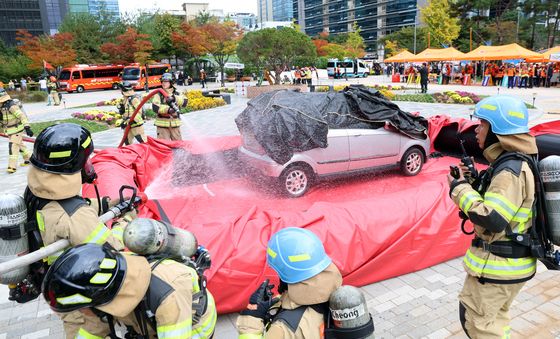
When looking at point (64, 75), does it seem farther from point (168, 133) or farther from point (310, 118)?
point (310, 118)

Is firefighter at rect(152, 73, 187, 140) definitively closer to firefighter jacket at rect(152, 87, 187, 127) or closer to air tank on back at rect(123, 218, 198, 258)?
firefighter jacket at rect(152, 87, 187, 127)

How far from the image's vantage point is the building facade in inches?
3499

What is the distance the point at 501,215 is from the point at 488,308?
65 cm

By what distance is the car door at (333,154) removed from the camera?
6.62 metres

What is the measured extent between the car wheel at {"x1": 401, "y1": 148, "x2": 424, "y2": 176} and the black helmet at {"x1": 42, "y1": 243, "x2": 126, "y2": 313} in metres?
6.37

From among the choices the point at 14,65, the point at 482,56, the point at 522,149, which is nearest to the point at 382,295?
the point at 522,149

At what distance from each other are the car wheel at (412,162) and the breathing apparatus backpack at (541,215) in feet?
15.6

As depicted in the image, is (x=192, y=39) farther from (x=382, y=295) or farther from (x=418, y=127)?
(x=382, y=295)

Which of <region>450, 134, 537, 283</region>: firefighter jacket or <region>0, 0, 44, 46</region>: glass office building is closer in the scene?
<region>450, 134, 537, 283</region>: firefighter jacket

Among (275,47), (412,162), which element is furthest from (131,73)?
(412,162)

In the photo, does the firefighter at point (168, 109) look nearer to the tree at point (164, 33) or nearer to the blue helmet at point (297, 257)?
the blue helmet at point (297, 257)

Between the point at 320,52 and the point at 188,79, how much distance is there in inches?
699

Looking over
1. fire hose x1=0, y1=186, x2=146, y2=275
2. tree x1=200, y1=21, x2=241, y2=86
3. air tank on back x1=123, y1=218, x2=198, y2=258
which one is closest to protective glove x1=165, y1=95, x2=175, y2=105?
fire hose x1=0, y1=186, x2=146, y2=275

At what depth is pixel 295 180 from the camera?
21.6 ft
